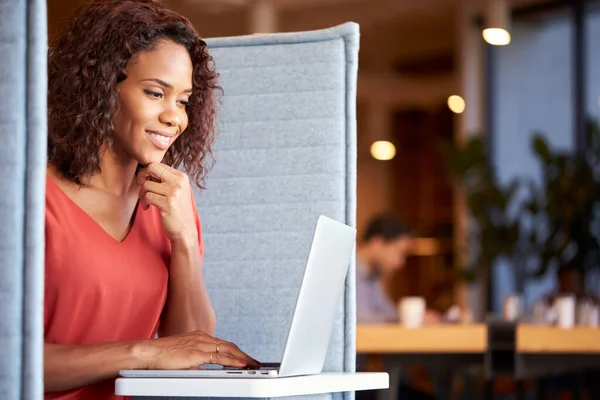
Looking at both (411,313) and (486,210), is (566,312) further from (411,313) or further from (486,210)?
(486,210)

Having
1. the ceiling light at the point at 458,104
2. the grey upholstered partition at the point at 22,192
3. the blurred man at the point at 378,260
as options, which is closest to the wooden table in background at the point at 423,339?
the blurred man at the point at 378,260

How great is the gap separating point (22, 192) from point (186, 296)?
56 centimetres

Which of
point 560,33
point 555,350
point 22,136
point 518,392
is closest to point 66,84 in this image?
point 22,136

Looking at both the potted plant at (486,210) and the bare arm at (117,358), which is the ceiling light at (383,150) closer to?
the potted plant at (486,210)

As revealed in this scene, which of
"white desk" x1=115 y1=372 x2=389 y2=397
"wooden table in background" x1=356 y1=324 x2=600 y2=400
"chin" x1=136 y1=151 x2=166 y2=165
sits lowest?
"wooden table in background" x1=356 y1=324 x2=600 y2=400

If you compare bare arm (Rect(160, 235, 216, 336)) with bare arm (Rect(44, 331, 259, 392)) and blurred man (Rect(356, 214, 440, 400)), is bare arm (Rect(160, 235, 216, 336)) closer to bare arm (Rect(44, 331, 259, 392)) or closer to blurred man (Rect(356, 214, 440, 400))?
bare arm (Rect(44, 331, 259, 392))

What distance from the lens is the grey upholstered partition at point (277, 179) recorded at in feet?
6.40

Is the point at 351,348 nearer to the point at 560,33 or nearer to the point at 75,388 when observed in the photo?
the point at 75,388

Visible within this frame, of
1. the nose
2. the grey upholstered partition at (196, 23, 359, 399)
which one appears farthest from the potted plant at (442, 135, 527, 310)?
the nose

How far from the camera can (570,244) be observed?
7520 millimetres

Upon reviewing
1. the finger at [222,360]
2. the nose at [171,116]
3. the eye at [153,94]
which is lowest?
the finger at [222,360]

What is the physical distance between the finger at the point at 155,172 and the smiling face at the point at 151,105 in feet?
0.08

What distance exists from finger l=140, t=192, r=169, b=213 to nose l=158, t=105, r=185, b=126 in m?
0.12

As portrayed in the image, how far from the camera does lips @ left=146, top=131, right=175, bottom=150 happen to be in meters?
1.67
